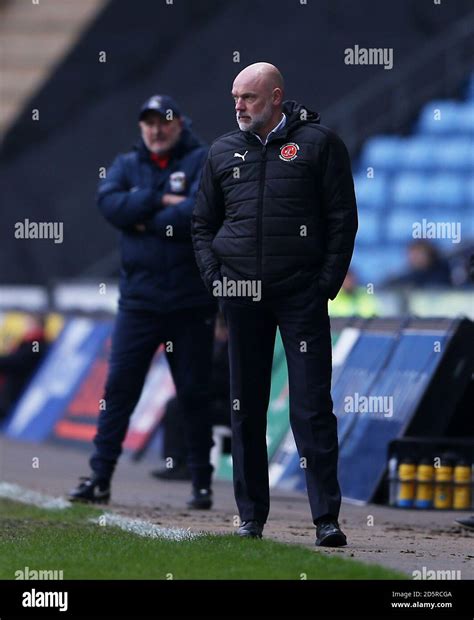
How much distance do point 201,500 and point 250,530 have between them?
7.63ft

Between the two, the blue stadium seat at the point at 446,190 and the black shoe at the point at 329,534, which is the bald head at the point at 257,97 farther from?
the blue stadium seat at the point at 446,190

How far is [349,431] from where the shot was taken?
12.5 metres

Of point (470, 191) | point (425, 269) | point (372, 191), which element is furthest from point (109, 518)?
point (372, 191)

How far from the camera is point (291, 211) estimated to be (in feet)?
27.6

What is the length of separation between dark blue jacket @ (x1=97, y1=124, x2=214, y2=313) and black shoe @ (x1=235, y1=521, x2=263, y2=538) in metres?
2.36

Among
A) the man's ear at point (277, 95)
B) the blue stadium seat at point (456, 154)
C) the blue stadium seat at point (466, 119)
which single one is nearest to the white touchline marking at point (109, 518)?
the man's ear at point (277, 95)

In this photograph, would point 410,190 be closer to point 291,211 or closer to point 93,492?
point 93,492

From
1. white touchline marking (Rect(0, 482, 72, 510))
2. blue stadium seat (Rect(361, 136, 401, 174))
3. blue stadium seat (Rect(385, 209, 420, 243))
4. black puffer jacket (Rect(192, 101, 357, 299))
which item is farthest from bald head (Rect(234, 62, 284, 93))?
blue stadium seat (Rect(361, 136, 401, 174))

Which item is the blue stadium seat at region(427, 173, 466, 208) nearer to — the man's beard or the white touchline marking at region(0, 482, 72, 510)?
the white touchline marking at region(0, 482, 72, 510)

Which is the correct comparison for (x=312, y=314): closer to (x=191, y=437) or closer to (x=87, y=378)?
(x=191, y=437)

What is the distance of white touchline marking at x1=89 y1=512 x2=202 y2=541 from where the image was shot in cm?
872

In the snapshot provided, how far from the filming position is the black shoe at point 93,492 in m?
11.0
